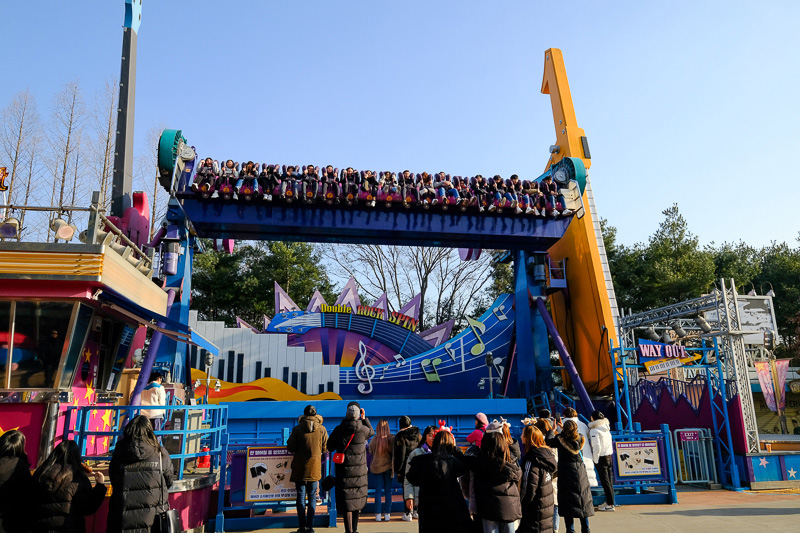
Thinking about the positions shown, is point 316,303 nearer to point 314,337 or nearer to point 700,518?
point 314,337

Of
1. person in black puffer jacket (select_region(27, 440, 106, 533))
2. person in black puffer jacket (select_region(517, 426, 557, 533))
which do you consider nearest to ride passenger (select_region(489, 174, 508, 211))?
person in black puffer jacket (select_region(517, 426, 557, 533))

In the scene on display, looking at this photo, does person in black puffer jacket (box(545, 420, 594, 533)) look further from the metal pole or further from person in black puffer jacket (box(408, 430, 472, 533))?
the metal pole

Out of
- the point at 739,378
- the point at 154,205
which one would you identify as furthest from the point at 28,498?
the point at 154,205

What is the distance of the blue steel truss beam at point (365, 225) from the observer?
15219 mm

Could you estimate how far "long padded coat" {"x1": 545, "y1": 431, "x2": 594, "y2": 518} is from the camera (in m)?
6.75

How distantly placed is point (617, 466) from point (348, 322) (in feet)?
39.5

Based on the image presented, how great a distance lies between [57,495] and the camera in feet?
16.6

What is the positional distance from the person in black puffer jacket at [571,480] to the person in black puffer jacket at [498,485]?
141cm

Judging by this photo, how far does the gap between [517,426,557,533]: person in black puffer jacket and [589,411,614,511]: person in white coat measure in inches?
120

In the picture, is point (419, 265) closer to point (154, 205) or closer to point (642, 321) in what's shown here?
point (154, 205)

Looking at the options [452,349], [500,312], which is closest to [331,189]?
[452,349]

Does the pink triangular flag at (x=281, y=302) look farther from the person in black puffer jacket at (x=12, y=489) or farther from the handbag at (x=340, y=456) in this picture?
the person in black puffer jacket at (x=12, y=489)

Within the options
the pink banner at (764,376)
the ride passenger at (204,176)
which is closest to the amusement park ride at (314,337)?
the ride passenger at (204,176)

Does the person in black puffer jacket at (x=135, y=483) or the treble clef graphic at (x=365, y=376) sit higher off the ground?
the treble clef graphic at (x=365, y=376)
